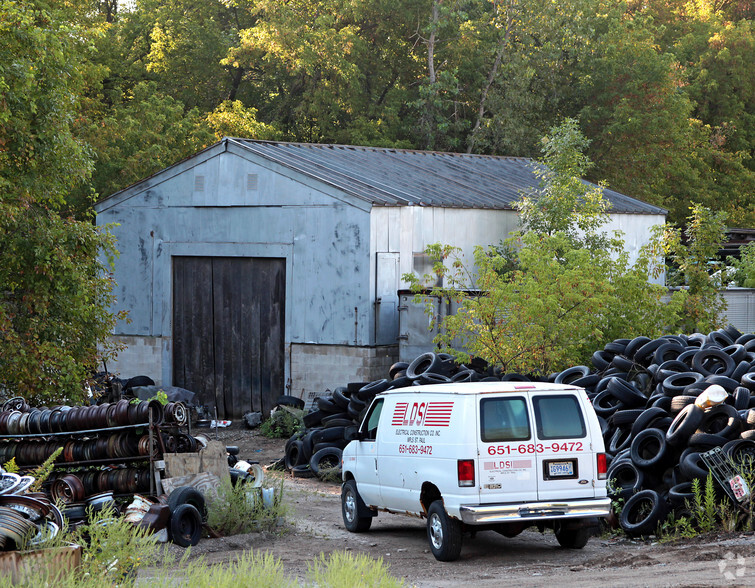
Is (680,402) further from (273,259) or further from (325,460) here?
(273,259)

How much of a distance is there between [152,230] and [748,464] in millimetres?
17147

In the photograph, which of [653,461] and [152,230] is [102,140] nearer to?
[152,230]

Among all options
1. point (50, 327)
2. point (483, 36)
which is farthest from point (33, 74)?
point (483, 36)

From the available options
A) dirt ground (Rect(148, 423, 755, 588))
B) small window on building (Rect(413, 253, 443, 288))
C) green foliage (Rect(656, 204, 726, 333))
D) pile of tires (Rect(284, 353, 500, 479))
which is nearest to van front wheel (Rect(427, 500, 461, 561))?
dirt ground (Rect(148, 423, 755, 588))

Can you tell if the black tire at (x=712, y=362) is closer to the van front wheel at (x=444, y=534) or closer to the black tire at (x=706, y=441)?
the black tire at (x=706, y=441)

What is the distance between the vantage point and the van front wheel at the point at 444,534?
11047 mm

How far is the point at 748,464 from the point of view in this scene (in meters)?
12.1

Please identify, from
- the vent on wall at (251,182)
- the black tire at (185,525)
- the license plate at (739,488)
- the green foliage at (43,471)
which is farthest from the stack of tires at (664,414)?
the vent on wall at (251,182)

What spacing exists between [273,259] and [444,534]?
44.4 feet

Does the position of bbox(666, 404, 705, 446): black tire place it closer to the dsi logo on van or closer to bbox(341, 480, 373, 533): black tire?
the dsi logo on van

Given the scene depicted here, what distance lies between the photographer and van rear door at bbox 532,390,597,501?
1095cm

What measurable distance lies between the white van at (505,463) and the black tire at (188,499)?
2.80 m

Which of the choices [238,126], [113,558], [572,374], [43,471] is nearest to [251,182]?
[572,374]

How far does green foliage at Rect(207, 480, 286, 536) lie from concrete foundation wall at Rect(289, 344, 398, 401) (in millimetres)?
8654
